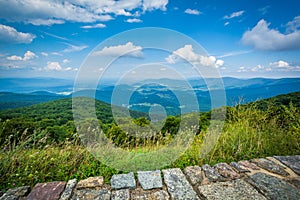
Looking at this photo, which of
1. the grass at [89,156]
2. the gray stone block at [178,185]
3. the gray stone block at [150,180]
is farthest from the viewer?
the grass at [89,156]

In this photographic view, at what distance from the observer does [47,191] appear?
2.05m

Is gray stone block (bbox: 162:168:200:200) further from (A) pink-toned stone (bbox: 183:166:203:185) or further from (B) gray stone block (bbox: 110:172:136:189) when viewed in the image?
(B) gray stone block (bbox: 110:172:136:189)

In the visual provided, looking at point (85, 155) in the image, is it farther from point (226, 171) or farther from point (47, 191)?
point (226, 171)

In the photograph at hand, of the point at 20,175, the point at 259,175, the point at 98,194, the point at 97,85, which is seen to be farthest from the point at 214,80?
the point at 20,175

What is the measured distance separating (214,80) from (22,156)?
3845 millimetres

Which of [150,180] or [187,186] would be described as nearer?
[187,186]

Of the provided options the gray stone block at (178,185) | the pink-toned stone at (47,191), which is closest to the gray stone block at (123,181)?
the gray stone block at (178,185)

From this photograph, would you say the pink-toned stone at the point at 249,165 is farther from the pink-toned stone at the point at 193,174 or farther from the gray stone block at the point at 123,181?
the gray stone block at the point at 123,181

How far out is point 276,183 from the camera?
6.94 feet

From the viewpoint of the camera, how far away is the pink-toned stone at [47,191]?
1955 millimetres

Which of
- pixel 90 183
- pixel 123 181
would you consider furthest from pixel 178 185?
pixel 90 183

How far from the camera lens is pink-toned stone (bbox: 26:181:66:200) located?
1955mm

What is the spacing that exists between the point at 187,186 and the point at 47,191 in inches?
68.1

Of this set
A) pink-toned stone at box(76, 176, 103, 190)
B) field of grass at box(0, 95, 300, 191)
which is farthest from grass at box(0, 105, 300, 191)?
pink-toned stone at box(76, 176, 103, 190)
